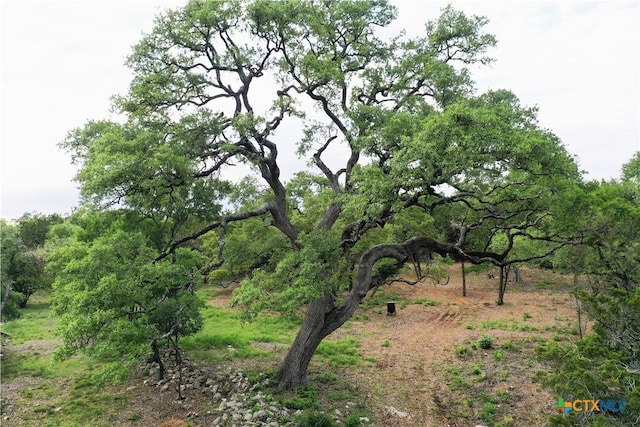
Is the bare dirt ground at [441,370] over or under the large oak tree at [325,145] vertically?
under

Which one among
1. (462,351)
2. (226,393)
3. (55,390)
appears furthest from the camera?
(462,351)

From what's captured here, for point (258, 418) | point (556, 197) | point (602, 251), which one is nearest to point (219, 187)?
point (258, 418)

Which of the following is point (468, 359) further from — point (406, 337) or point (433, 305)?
point (433, 305)

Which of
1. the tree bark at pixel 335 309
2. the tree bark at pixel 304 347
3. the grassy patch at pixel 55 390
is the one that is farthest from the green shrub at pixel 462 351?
the grassy patch at pixel 55 390

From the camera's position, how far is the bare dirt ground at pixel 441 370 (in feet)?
31.1

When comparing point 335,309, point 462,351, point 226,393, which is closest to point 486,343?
point 462,351

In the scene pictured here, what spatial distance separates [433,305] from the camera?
72.8 feet

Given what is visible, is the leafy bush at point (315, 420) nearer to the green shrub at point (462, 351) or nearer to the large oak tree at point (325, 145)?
the large oak tree at point (325, 145)

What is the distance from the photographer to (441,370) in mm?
12359

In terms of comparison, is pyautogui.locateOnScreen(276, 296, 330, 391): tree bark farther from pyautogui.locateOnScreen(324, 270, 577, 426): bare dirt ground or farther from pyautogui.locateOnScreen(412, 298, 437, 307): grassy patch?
pyautogui.locateOnScreen(412, 298, 437, 307): grassy patch

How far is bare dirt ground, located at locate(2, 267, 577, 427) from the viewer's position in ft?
31.1

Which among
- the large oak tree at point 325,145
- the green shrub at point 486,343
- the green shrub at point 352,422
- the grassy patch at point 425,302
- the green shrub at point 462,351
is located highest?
the large oak tree at point 325,145

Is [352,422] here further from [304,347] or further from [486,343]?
[486,343]

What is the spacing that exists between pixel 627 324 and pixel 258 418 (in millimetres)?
7372
